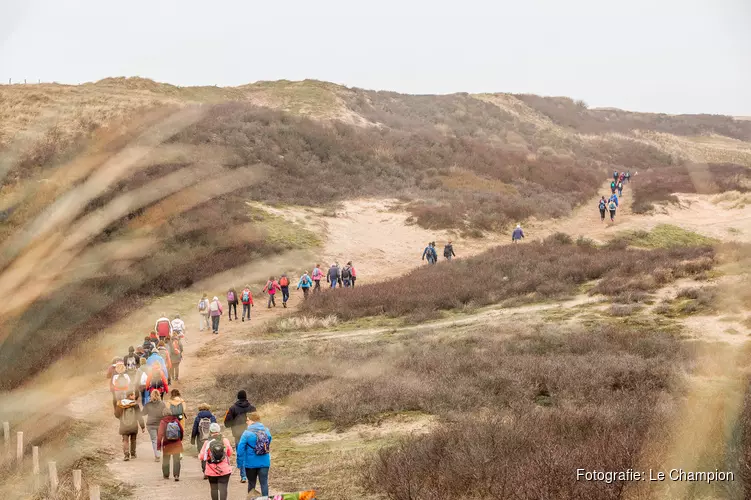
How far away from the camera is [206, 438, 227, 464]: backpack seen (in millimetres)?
8812

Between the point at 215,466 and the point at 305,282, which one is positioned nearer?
the point at 215,466

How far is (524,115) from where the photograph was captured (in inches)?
4043

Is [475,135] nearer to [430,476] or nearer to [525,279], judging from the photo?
[525,279]

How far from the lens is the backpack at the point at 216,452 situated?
8812 mm

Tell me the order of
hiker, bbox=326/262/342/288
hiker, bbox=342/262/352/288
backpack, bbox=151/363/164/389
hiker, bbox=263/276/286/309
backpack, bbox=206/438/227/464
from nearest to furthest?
backpack, bbox=206/438/227/464
backpack, bbox=151/363/164/389
hiker, bbox=263/276/286/309
hiker, bbox=342/262/352/288
hiker, bbox=326/262/342/288

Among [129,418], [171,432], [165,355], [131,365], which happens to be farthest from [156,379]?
[165,355]

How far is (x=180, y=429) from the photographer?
35.8ft

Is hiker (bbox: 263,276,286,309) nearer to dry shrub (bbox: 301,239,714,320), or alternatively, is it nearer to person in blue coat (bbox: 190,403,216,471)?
dry shrub (bbox: 301,239,714,320)

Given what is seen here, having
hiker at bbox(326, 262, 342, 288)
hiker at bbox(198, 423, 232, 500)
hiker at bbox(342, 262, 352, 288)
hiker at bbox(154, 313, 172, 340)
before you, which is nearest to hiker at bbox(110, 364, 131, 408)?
hiker at bbox(198, 423, 232, 500)

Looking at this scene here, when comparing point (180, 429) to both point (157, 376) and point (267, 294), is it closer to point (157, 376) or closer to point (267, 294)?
point (157, 376)

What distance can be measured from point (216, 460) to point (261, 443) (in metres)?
0.60

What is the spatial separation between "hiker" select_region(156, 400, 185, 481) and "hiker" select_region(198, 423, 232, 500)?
1.88 m

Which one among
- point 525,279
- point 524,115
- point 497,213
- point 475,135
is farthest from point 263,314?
point 524,115

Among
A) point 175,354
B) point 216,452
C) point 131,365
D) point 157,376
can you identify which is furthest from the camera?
point 175,354
